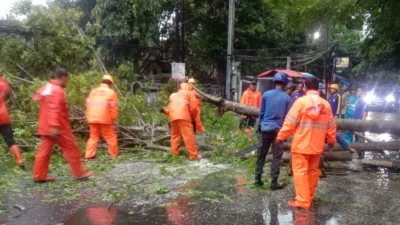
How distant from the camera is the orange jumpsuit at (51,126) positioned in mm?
5008

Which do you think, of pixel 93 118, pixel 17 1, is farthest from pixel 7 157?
pixel 17 1

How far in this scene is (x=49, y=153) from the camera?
513cm

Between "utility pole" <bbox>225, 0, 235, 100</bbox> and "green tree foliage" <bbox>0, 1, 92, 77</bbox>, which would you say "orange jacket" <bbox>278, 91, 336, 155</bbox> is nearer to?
"green tree foliage" <bbox>0, 1, 92, 77</bbox>

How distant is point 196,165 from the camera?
6641 mm

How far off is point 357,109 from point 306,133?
502 centimetres

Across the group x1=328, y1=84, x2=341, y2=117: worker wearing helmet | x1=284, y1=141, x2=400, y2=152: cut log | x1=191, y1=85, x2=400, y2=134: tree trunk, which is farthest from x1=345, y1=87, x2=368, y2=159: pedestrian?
x1=191, y1=85, x2=400, y2=134: tree trunk

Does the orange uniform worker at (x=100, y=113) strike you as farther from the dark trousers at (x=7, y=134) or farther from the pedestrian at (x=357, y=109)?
the pedestrian at (x=357, y=109)

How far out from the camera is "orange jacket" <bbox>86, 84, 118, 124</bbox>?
6633 millimetres

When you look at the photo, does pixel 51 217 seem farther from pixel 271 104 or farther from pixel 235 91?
pixel 235 91

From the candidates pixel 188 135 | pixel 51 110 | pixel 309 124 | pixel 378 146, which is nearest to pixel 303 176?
pixel 309 124

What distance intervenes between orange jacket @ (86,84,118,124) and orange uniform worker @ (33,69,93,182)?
1.42 metres

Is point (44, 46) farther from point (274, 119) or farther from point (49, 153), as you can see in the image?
point (274, 119)

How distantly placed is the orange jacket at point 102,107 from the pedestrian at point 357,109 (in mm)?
5325

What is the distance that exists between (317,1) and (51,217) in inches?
191
